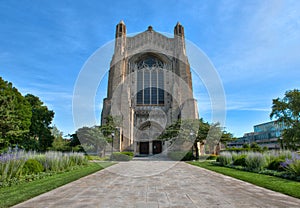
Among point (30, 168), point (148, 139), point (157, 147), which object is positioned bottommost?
point (157, 147)

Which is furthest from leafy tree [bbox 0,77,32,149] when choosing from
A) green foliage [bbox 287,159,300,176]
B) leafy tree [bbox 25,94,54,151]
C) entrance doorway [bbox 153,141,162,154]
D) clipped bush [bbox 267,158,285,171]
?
green foliage [bbox 287,159,300,176]

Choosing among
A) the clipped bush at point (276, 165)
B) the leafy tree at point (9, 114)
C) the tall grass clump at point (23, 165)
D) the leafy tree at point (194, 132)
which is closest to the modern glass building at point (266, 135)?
the leafy tree at point (194, 132)

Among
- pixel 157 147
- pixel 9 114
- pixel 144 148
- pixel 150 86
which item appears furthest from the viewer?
pixel 150 86

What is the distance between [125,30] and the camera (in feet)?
119

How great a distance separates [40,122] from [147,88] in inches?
716

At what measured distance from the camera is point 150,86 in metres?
32.7

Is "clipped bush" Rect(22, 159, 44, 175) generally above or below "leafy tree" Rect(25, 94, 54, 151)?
below

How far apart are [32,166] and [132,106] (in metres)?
22.5

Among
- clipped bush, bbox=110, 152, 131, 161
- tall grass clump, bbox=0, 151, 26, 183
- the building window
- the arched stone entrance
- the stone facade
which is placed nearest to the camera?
tall grass clump, bbox=0, 151, 26, 183

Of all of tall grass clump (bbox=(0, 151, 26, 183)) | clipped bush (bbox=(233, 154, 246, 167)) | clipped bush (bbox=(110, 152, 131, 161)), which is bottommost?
clipped bush (bbox=(110, 152, 131, 161))

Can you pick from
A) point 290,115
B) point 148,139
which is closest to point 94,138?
point 148,139

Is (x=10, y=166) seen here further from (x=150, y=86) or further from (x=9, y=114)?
(x=150, y=86)

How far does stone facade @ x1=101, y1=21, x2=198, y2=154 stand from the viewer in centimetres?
2855

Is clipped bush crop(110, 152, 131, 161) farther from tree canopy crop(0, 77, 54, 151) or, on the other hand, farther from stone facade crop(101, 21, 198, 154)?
tree canopy crop(0, 77, 54, 151)
